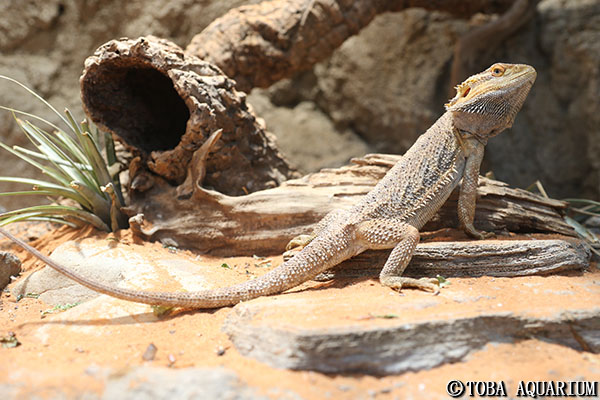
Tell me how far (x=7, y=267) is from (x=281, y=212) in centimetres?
242

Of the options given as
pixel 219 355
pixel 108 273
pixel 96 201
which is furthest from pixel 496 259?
pixel 96 201

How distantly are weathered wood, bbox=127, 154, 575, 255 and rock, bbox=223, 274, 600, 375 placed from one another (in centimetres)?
121

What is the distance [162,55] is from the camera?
3939mm

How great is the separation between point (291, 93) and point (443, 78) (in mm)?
2685

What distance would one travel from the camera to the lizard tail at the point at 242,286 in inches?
113

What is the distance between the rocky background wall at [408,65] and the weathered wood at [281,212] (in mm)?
3110

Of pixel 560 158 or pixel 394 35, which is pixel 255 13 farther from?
pixel 560 158

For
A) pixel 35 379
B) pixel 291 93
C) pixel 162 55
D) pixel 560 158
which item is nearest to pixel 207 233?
pixel 162 55

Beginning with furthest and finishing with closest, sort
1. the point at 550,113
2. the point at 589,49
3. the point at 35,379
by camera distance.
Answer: the point at 550,113 < the point at 589,49 < the point at 35,379

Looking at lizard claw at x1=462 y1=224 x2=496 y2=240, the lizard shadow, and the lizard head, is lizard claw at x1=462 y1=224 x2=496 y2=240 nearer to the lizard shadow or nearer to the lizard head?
the lizard head

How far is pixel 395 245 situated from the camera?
334 cm

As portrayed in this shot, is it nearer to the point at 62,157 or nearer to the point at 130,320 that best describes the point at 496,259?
the point at 130,320

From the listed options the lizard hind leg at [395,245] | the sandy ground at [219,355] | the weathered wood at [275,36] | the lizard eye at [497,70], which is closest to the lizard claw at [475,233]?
the sandy ground at [219,355]

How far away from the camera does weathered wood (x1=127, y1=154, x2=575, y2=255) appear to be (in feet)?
13.8
